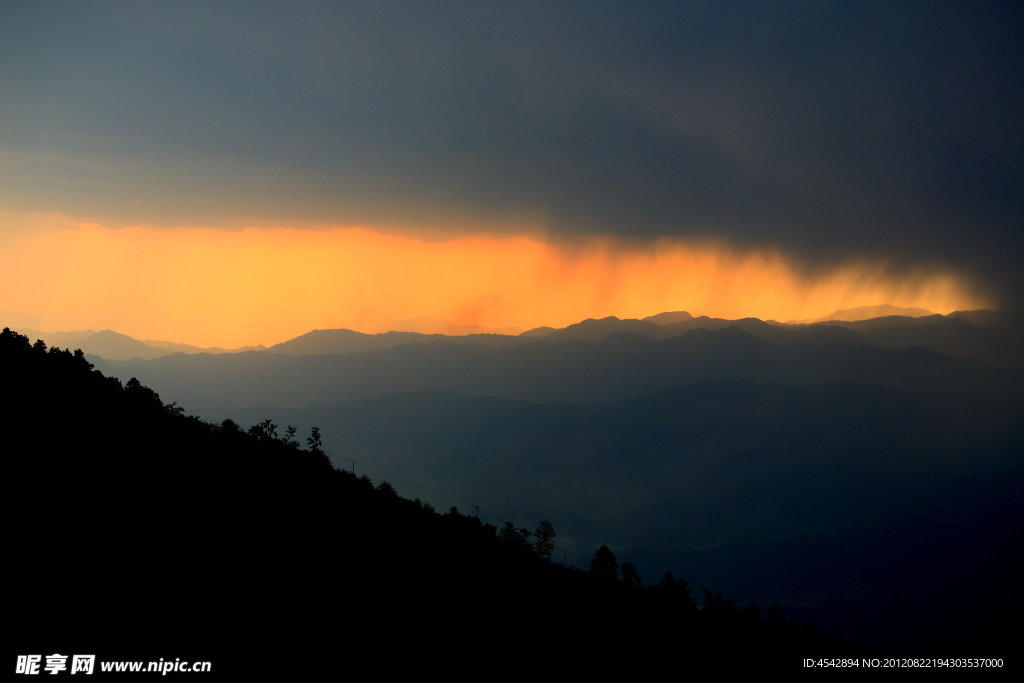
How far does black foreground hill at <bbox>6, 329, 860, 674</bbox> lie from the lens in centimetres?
5303

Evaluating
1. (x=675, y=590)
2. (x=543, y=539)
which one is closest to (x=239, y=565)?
(x=543, y=539)

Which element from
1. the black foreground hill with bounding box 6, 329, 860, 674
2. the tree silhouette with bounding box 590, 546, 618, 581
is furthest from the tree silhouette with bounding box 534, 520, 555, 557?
the black foreground hill with bounding box 6, 329, 860, 674

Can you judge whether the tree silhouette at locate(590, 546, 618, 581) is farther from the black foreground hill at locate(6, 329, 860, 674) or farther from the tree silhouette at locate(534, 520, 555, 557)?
the black foreground hill at locate(6, 329, 860, 674)

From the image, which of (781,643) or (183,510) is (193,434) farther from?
(781,643)

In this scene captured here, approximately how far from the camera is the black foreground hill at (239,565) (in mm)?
53031

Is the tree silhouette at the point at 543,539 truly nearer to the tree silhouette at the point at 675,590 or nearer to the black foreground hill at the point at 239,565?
the tree silhouette at the point at 675,590

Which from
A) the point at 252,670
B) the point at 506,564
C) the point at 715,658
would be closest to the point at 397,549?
the point at 506,564

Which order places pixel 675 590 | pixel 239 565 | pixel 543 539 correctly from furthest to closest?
pixel 543 539
pixel 675 590
pixel 239 565

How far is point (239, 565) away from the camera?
2613 inches

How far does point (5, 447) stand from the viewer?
74.8 metres

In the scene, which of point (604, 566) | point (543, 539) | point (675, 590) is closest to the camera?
point (675, 590)

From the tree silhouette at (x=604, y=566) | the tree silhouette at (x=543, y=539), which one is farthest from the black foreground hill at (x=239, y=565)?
the tree silhouette at (x=543, y=539)

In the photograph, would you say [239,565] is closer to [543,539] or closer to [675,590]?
[543,539]

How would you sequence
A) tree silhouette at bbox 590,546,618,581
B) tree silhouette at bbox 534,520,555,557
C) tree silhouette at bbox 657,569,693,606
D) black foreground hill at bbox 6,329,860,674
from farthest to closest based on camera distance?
1. tree silhouette at bbox 534,520,555,557
2. tree silhouette at bbox 590,546,618,581
3. tree silhouette at bbox 657,569,693,606
4. black foreground hill at bbox 6,329,860,674
